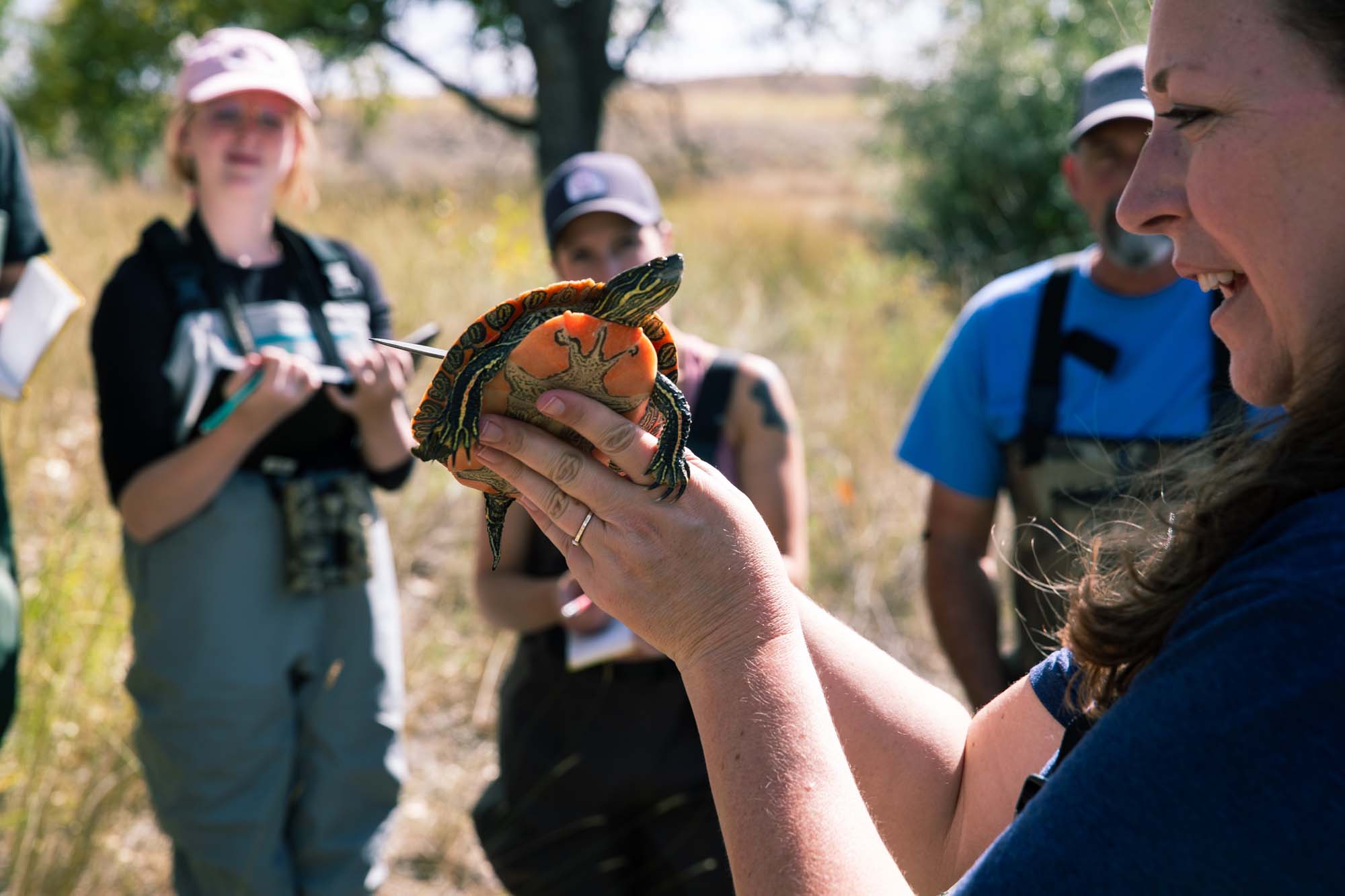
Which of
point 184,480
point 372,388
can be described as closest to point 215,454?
point 184,480

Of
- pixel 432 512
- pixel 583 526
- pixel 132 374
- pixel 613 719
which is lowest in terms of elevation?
pixel 613 719

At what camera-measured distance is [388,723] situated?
3.37 m

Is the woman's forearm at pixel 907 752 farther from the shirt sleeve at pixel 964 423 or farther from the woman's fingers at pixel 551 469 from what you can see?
the shirt sleeve at pixel 964 423

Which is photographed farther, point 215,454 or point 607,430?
point 215,454

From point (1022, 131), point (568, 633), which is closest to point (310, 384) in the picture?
point (568, 633)

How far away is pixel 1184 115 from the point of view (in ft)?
4.01

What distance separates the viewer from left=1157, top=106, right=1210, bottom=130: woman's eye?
1.20m

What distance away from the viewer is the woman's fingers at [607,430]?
149cm

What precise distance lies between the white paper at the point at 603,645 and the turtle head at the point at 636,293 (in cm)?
131

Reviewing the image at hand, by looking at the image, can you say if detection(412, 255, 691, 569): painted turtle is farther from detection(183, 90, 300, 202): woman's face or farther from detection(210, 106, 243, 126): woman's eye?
detection(210, 106, 243, 126): woman's eye

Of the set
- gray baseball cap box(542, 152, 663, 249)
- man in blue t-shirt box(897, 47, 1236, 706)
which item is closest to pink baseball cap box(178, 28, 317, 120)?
gray baseball cap box(542, 152, 663, 249)

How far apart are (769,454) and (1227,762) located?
222cm

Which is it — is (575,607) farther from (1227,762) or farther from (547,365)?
(1227,762)

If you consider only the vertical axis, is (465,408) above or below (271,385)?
below
